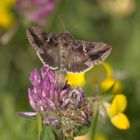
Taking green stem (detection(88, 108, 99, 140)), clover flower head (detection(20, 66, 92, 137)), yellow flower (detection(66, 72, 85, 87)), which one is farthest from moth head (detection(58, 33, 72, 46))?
yellow flower (detection(66, 72, 85, 87))

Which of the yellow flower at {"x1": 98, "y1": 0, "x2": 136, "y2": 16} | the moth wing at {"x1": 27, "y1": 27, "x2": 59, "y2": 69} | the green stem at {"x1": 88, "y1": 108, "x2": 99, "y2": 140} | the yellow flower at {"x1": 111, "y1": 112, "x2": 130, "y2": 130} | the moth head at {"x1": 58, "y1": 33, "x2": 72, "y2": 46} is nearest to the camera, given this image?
the moth wing at {"x1": 27, "y1": 27, "x2": 59, "y2": 69}

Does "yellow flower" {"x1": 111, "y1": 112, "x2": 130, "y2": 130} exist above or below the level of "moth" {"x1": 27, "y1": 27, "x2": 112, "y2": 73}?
below

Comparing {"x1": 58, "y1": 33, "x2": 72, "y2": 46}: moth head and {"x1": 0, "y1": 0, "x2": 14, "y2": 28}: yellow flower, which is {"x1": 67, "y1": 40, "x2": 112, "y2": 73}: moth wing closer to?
{"x1": 58, "y1": 33, "x2": 72, "y2": 46}: moth head

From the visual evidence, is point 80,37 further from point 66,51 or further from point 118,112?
point 66,51

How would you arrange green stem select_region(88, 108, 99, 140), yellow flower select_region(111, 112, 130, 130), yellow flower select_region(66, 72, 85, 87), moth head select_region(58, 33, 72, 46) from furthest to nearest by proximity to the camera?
yellow flower select_region(66, 72, 85, 87) < yellow flower select_region(111, 112, 130, 130) < green stem select_region(88, 108, 99, 140) < moth head select_region(58, 33, 72, 46)

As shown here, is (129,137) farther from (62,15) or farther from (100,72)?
(62,15)

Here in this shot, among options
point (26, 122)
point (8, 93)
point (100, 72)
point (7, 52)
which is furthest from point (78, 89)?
point (7, 52)

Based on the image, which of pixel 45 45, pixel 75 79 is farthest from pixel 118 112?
pixel 45 45

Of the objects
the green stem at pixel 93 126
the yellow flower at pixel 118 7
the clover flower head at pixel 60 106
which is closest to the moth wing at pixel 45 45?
the clover flower head at pixel 60 106
